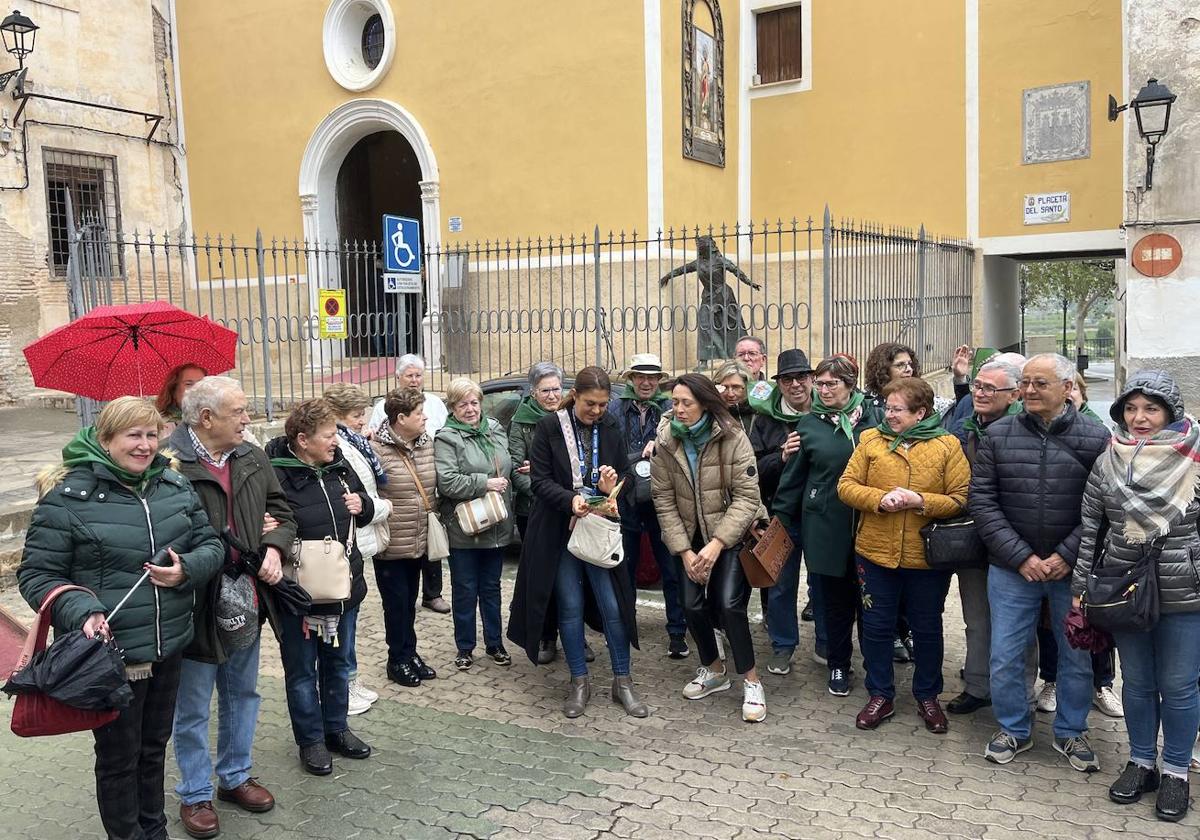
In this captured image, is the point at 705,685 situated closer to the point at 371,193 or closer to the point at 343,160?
the point at 343,160

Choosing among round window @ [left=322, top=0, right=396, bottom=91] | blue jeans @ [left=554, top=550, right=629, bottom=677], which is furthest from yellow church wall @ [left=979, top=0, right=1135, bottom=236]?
blue jeans @ [left=554, top=550, right=629, bottom=677]

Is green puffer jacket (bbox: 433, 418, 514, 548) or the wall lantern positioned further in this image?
the wall lantern

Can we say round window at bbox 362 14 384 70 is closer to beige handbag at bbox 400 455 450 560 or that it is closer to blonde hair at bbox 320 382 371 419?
beige handbag at bbox 400 455 450 560

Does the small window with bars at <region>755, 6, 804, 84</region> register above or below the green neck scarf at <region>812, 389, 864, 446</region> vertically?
above

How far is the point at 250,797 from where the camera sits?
12.5 feet

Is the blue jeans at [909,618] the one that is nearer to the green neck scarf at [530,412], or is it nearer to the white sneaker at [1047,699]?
the white sneaker at [1047,699]

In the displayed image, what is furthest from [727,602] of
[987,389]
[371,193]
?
[371,193]

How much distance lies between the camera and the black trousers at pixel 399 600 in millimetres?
5062

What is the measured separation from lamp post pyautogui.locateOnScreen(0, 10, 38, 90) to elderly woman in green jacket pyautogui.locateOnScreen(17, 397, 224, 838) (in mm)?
13001

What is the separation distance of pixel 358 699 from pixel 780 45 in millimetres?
13026

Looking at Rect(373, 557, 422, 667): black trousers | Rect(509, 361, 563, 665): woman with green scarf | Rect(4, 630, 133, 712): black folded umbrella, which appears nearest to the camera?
Rect(4, 630, 133, 712): black folded umbrella

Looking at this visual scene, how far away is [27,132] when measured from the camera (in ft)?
47.2

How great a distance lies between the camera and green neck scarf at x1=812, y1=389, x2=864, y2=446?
4883 millimetres

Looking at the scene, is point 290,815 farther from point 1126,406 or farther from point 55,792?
point 1126,406
